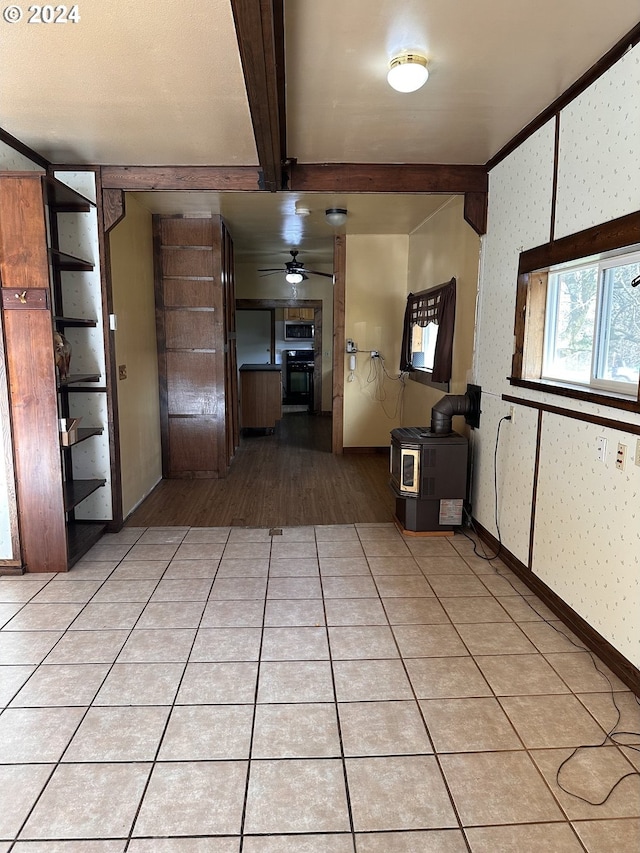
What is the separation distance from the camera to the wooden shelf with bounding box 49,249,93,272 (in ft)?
11.3

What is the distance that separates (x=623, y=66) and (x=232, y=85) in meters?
1.67

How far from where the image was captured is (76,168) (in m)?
3.71

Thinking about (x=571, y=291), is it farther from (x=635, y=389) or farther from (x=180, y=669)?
(x=180, y=669)

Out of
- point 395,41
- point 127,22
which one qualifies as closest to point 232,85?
point 127,22

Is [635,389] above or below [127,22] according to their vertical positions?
below

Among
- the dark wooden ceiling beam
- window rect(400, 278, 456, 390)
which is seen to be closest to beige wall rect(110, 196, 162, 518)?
the dark wooden ceiling beam

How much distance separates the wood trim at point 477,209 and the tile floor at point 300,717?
7.79 feet

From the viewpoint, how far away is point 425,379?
560cm

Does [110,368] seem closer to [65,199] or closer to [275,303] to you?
[65,199]

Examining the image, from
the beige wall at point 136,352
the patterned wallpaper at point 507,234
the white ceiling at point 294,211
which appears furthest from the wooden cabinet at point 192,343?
the patterned wallpaper at point 507,234

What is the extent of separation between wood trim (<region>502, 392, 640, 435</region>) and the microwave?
6936 millimetres

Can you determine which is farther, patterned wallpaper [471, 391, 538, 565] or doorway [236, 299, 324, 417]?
doorway [236, 299, 324, 417]

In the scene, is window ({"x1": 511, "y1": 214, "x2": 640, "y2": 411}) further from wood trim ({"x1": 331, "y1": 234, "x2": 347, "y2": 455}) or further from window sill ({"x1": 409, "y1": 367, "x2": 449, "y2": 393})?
wood trim ({"x1": 331, "y1": 234, "x2": 347, "y2": 455})

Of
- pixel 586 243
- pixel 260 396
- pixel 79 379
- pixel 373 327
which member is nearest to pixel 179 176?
pixel 79 379
